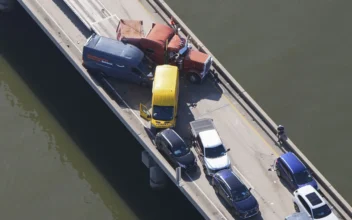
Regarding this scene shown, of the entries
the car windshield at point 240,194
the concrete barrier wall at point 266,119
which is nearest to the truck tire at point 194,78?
the concrete barrier wall at point 266,119

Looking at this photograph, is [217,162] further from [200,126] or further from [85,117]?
[85,117]

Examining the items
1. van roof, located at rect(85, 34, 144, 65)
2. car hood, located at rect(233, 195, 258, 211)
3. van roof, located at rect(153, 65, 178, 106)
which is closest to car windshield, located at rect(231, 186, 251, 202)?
car hood, located at rect(233, 195, 258, 211)

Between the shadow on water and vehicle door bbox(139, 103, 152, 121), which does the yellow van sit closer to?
vehicle door bbox(139, 103, 152, 121)

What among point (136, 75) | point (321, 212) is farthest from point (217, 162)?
point (136, 75)

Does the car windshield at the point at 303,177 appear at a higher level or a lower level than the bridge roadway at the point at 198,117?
lower

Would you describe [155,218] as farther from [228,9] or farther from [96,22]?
[228,9]

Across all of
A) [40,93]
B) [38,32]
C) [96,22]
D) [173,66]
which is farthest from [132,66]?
[38,32]

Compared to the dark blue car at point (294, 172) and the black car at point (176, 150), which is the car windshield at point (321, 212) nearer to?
the dark blue car at point (294, 172)

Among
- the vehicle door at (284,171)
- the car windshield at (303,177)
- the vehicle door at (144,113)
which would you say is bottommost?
the car windshield at (303,177)
